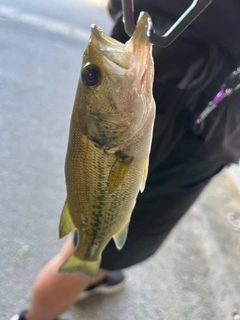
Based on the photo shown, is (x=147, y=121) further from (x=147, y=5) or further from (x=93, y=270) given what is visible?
(x=93, y=270)

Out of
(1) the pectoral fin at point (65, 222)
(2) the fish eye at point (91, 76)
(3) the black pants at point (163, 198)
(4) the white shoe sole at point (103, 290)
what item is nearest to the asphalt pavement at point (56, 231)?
(4) the white shoe sole at point (103, 290)

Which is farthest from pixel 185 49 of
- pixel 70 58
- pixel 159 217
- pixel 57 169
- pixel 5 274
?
pixel 70 58

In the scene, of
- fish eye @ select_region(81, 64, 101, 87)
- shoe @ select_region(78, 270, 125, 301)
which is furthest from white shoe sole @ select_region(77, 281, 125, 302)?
fish eye @ select_region(81, 64, 101, 87)

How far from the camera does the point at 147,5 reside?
0.75 metres

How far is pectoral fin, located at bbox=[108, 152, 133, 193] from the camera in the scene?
627 millimetres

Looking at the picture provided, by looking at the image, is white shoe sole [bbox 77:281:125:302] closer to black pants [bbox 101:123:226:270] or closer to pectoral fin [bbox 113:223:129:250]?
black pants [bbox 101:123:226:270]

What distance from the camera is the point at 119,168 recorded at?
63 centimetres

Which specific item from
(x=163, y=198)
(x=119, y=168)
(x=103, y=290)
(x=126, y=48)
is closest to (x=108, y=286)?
(x=103, y=290)

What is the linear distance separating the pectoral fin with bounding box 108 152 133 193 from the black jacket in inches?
8.2

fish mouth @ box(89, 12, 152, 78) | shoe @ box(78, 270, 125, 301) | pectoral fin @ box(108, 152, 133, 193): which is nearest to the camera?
fish mouth @ box(89, 12, 152, 78)

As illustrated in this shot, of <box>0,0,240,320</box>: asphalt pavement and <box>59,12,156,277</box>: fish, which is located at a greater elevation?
<box>59,12,156,277</box>: fish

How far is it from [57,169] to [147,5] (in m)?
1.20

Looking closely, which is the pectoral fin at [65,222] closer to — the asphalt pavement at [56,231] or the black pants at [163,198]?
the black pants at [163,198]

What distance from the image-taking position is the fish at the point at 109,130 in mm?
572
